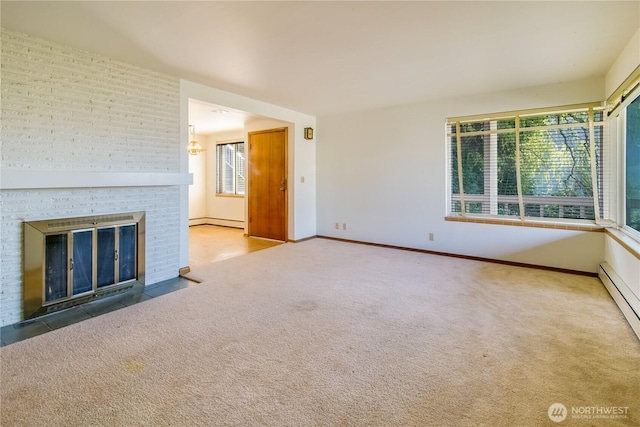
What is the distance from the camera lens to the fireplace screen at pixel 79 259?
259 centimetres

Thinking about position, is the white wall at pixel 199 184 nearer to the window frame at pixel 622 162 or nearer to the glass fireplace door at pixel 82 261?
the glass fireplace door at pixel 82 261

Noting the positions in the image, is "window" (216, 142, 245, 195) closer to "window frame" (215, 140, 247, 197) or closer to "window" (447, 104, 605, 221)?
"window frame" (215, 140, 247, 197)

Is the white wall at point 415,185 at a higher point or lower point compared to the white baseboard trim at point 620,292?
higher

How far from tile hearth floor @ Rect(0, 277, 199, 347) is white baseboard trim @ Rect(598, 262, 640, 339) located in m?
3.94

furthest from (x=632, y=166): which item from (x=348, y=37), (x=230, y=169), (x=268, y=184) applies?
(x=230, y=169)

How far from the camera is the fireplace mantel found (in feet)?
7.82

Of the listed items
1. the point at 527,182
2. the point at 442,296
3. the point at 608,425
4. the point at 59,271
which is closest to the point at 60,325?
the point at 59,271

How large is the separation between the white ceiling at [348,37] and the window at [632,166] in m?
0.61

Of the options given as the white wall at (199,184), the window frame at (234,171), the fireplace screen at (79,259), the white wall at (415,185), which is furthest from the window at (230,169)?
the fireplace screen at (79,259)

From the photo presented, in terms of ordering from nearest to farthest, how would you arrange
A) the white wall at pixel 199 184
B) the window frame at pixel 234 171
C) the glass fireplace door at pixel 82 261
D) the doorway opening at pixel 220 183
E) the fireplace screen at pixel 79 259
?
the fireplace screen at pixel 79 259
the glass fireplace door at pixel 82 261
the doorway opening at pixel 220 183
the window frame at pixel 234 171
the white wall at pixel 199 184

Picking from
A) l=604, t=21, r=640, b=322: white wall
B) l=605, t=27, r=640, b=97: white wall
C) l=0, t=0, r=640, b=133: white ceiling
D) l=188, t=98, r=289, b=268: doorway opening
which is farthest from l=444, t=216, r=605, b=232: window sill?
l=188, t=98, r=289, b=268: doorway opening

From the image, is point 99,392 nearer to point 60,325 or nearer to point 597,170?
point 60,325

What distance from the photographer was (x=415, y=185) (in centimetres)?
488

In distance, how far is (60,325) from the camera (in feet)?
8.09
